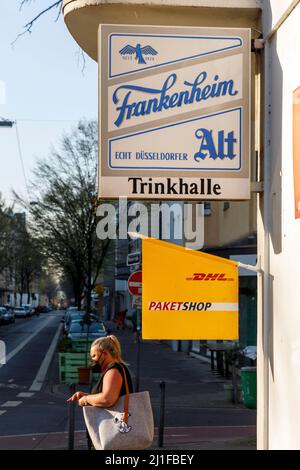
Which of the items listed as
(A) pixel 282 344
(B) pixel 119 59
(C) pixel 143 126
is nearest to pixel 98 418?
(A) pixel 282 344

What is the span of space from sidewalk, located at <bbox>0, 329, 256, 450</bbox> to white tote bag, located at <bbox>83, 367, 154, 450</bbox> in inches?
210

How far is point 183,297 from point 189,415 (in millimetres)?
10661

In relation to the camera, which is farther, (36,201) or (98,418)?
(36,201)

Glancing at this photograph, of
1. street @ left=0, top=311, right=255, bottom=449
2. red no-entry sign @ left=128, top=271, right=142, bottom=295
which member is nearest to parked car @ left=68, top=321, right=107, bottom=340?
street @ left=0, top=311, right=255, bottom=449

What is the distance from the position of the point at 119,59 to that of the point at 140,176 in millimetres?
779

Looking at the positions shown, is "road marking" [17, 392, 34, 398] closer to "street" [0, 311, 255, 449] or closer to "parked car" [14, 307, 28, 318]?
→ "street" [0, 311, 255, 449]

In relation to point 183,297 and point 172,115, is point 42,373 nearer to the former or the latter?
point 183,297

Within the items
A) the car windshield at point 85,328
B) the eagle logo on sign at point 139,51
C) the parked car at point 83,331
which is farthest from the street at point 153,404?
the eagle logo on sign at point 139,51

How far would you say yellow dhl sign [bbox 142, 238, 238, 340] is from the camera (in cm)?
529

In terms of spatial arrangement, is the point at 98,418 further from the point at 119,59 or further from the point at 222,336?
the point at 119,59

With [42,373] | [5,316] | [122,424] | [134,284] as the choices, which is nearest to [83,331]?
[42,373]

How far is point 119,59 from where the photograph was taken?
5426 millimetres
